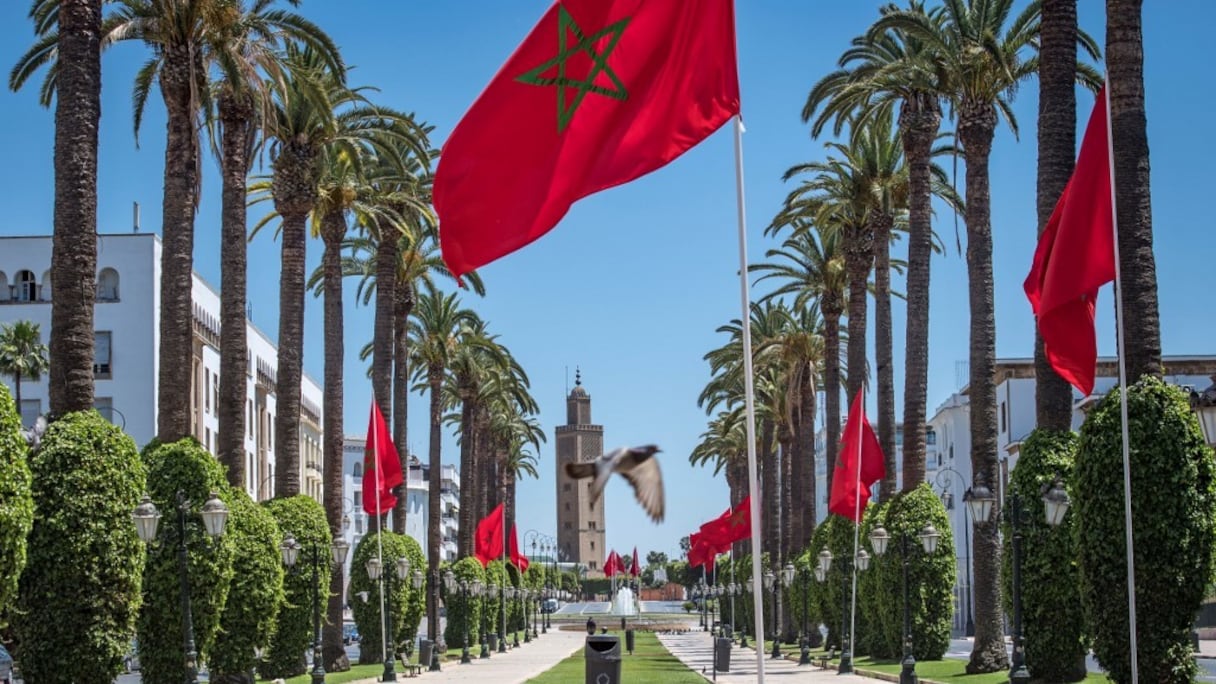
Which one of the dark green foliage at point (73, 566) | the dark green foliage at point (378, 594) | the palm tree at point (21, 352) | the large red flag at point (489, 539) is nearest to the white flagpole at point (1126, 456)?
the dark green foliage at point (73, 566)

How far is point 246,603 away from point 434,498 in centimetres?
3749

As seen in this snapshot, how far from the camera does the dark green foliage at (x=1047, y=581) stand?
27.7 meters

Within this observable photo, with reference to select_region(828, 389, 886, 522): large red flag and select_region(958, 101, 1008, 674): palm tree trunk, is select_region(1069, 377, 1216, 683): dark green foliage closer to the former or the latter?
select_region(958, 101, 1008, 674): palm tree trunk

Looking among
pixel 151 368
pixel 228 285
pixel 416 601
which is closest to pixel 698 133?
pixel 228 285

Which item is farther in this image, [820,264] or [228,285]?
[820,264]

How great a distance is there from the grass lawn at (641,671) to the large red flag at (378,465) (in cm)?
655

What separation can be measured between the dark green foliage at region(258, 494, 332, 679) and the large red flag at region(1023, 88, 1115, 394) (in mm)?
19174

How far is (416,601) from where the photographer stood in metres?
50.5

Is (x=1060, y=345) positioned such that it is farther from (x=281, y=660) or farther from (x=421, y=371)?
(x=421, y=371)

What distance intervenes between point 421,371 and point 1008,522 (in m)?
47.5

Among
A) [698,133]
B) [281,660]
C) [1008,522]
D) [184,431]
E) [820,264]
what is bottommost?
[281,660]

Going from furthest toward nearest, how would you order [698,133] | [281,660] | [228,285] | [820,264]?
[820,264] → [281,660] → [228,285] → [698,133]

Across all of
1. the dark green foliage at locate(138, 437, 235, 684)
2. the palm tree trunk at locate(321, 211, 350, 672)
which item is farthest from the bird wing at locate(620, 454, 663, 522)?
the palm tree trunk at locate(321, 211, 350, 672)

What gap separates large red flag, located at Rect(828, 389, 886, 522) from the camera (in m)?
41.4
